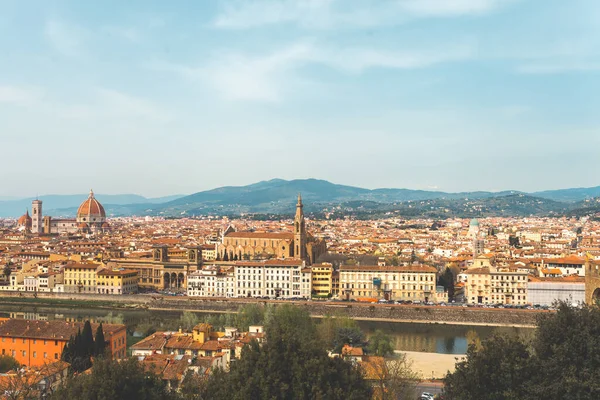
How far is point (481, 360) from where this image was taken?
12594 millimetres

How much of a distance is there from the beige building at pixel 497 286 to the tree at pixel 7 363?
80.5 feet

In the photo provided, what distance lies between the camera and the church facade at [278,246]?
154ft

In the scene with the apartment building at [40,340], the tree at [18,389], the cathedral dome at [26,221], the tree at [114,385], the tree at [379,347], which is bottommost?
the tree at [379,347]

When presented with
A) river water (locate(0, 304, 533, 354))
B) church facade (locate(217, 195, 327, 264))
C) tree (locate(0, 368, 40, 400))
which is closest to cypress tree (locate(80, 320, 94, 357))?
tree (locate(0, 368, 40, 400))

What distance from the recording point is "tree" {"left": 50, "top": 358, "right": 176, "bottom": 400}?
1141cm

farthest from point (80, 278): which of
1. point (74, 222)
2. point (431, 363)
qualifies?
point (74, 222)

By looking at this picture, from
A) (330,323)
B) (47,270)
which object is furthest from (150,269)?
(330,323)

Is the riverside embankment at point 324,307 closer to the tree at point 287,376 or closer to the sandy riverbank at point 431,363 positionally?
the sandy riverbank at point 431,363

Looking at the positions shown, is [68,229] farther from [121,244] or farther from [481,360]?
[481,360]

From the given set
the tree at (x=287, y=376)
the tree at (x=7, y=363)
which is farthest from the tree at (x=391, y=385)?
the tree at (x=7, y=363)

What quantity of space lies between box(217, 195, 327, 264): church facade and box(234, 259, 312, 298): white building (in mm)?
7032

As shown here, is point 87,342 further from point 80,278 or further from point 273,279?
point 80,278

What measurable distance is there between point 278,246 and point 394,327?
19.0m

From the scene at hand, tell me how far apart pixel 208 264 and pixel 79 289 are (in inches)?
336
